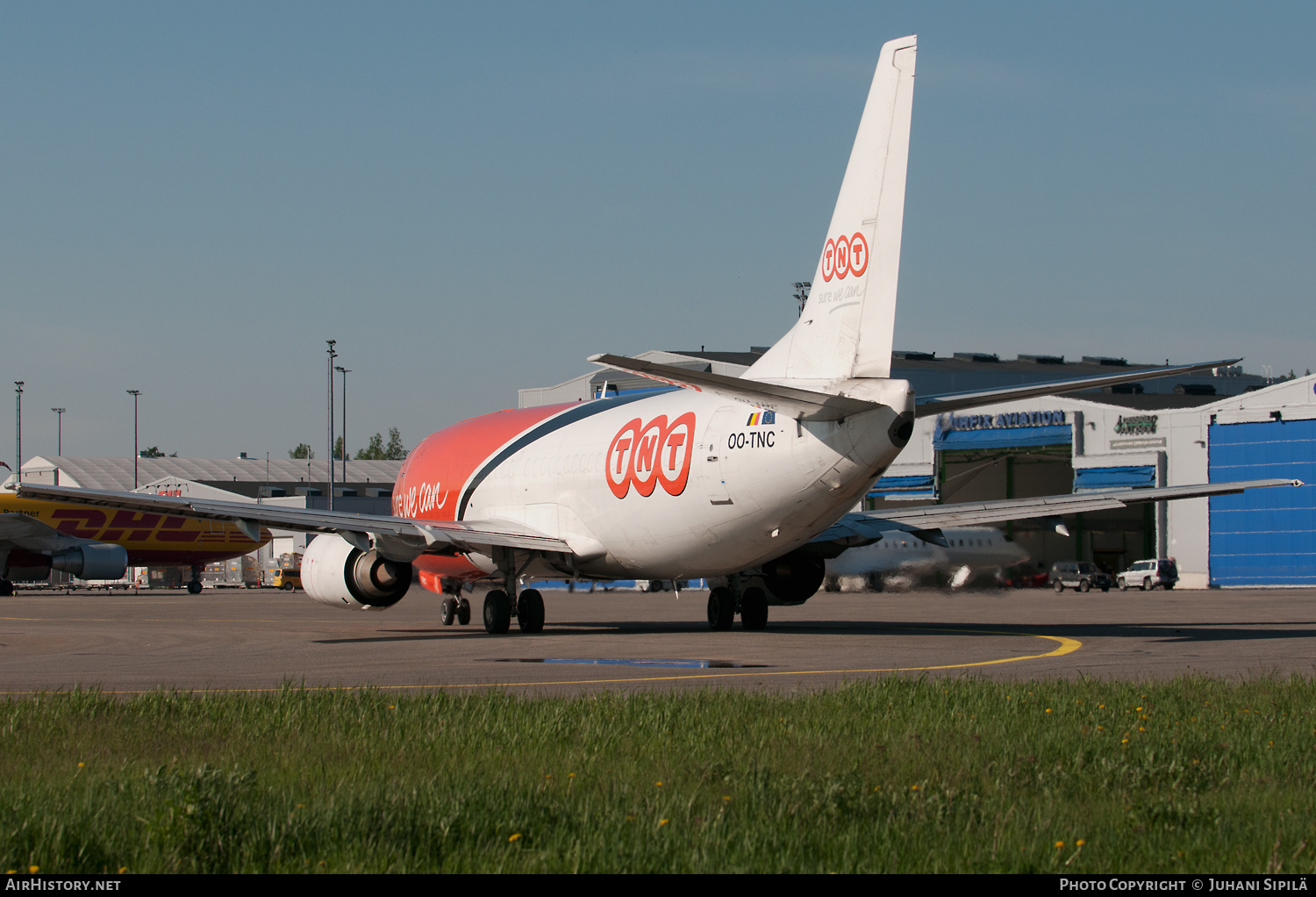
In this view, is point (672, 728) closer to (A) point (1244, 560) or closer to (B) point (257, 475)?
(A) point (1244, 560)

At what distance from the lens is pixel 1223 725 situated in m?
9.93

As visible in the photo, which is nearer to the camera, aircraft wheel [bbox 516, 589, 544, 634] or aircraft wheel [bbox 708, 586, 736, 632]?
aircraft wheel [bbox 516, 589, 544, 634]

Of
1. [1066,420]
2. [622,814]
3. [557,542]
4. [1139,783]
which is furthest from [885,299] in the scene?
[1066,420]

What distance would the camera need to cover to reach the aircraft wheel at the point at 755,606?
86.8 ft

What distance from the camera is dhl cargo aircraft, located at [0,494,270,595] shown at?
6250 cm

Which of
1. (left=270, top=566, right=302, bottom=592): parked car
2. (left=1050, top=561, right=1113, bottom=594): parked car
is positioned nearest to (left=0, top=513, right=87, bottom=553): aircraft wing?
(left=270, top=566, right=302, bottom=592): parked car

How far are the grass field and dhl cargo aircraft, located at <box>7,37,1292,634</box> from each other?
5885 millimetres

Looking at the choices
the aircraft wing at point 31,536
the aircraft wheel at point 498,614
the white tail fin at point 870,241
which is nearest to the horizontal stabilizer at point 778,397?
the white tail fin at point 870,241

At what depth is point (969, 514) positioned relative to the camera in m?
25.5

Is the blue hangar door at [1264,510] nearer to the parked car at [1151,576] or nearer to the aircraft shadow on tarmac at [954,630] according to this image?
the parked car at [1151,576]

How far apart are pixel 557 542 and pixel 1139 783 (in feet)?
62.6

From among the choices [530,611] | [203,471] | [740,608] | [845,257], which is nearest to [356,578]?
[530,611]

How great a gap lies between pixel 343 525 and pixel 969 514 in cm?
1197

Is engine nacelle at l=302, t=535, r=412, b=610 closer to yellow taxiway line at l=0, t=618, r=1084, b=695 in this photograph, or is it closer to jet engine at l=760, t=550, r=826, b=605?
jet engine at l=760, t=550, r=826, b=605
